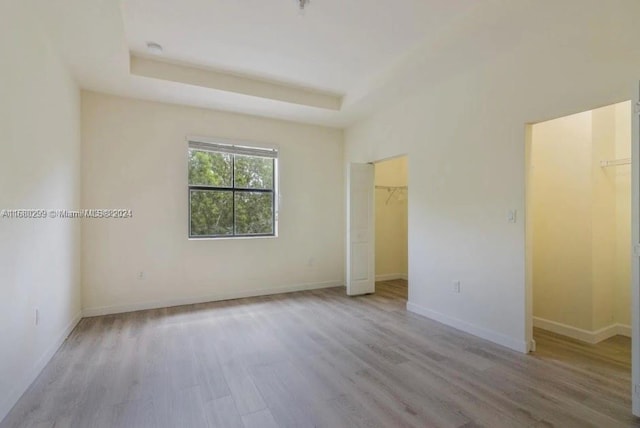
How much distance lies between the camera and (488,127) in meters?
3.15

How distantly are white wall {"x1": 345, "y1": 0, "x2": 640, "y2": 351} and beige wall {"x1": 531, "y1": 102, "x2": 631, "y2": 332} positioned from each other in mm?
869

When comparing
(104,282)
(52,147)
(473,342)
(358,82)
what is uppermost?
(358,82)

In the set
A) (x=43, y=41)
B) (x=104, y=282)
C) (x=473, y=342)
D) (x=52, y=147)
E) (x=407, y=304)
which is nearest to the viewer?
(x=43, y=41)

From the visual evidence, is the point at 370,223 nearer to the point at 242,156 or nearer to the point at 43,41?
the point at 242,156

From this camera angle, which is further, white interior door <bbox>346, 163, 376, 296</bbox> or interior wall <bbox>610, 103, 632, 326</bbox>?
white interior door <bbox>346, 163, 376, 296</bbox>

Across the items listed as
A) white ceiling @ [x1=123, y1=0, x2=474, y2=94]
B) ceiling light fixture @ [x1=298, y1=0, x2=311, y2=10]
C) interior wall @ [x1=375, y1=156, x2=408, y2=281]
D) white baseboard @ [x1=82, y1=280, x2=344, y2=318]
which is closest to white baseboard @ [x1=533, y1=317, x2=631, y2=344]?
interior wall @ [x1=375, y1=156, x2=408, y2=281]

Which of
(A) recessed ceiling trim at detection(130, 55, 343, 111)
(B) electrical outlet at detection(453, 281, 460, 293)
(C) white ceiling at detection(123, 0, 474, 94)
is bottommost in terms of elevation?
(B) electrical outlet at detection(453, 281, 460, 293)

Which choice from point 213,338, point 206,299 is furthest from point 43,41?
point 206,299

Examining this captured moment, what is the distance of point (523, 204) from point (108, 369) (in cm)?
384

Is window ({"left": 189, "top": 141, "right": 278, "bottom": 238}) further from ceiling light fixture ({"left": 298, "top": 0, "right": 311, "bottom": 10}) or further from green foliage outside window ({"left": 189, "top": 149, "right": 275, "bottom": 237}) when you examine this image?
ceiling light fixture ({"left": 298, "top": 0, "right": 311, "bottom": 10})

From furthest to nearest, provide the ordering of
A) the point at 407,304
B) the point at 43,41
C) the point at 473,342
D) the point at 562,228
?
the point at 407,304 < the point at 562,228 < the point at 473,342 < the point at 43,41

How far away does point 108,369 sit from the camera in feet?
8.33

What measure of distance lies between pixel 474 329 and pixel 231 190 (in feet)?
12.0

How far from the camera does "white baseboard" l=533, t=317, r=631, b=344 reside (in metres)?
3.08
